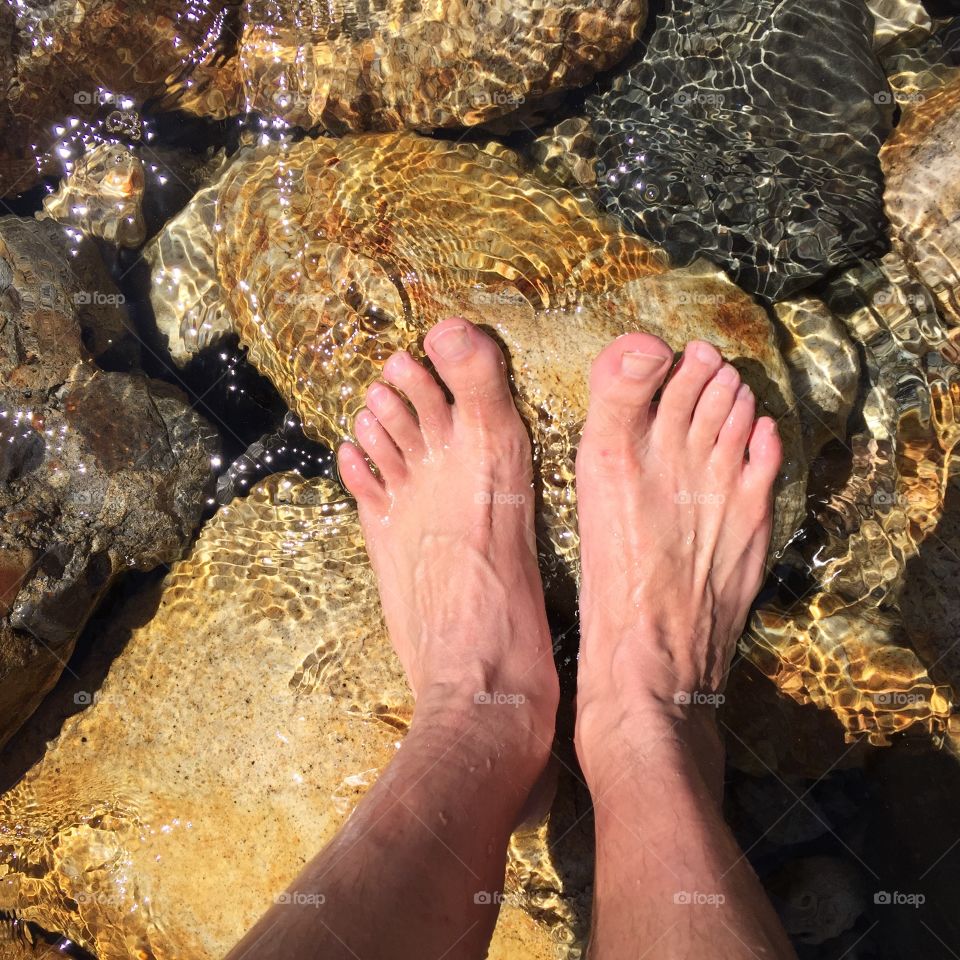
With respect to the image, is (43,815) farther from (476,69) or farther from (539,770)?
(476,69)

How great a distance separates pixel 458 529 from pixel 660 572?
0.73 metres

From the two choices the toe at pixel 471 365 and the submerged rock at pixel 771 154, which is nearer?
the toe at pixel 471 365

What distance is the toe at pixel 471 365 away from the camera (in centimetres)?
263

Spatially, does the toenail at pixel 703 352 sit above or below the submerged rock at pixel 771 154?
below

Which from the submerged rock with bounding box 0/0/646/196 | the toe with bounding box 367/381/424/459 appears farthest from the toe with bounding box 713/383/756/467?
the submerged rock with bounding box 0/0/646/196

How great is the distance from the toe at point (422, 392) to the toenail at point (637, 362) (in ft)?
2.25

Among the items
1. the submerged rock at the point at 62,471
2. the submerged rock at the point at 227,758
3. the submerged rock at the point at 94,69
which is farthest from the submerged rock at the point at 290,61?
the submerged rock at the point at 227,758

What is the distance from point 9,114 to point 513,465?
2541mm

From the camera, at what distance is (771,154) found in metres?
3.04

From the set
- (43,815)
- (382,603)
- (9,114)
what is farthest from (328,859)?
(9,114)

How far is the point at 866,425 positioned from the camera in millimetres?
3027

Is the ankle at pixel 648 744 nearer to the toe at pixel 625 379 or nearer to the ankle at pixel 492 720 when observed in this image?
the ankle at pixel 492 720

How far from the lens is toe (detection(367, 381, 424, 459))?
9.33 feet

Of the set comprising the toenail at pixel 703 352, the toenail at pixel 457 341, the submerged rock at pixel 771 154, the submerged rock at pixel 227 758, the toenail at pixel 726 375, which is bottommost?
the submerged rock at pixel 227 758
